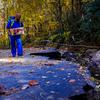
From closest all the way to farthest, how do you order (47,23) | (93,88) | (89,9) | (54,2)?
(93,88) < (89,9) < (54,2) < (47,23)

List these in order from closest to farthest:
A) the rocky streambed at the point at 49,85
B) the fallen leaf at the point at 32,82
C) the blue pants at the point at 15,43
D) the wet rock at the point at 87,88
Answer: the rocky streambed at the point at 49,85
the wet rock at the point at 87,88
the fallen leaf at the point at 32,82
the blue pants at the point at 15,43

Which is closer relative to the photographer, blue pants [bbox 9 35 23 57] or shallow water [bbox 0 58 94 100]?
shallow water [bbox 0 58 94 100]

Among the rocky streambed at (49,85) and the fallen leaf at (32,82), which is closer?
the rocky streambed at (49,85)

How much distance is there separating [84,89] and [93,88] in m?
0.19

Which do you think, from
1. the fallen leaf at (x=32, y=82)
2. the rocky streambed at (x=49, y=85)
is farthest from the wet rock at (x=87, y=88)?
the fallen leaf at (x=32, y=82)

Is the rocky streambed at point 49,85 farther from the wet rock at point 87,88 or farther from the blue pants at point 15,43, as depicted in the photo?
the blue pants at point 15,43

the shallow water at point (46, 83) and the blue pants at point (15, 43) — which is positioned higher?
the shallow water at point (46, 83)

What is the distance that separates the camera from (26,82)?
804 centimetres

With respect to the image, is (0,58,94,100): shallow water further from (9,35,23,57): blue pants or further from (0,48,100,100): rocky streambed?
(9,35,23,57): blue pants

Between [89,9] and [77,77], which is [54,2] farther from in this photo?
[77,77]

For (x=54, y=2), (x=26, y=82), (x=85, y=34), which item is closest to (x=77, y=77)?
(x=26, y=82)

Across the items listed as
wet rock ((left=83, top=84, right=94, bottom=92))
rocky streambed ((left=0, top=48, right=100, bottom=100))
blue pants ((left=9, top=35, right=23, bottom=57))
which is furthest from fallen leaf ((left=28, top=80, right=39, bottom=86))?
blue pants ((left=9, top=35, right=23, bottom=57))

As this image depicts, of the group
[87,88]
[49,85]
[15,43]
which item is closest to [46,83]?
[49,85]

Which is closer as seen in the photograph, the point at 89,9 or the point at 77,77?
the point at 77,77
